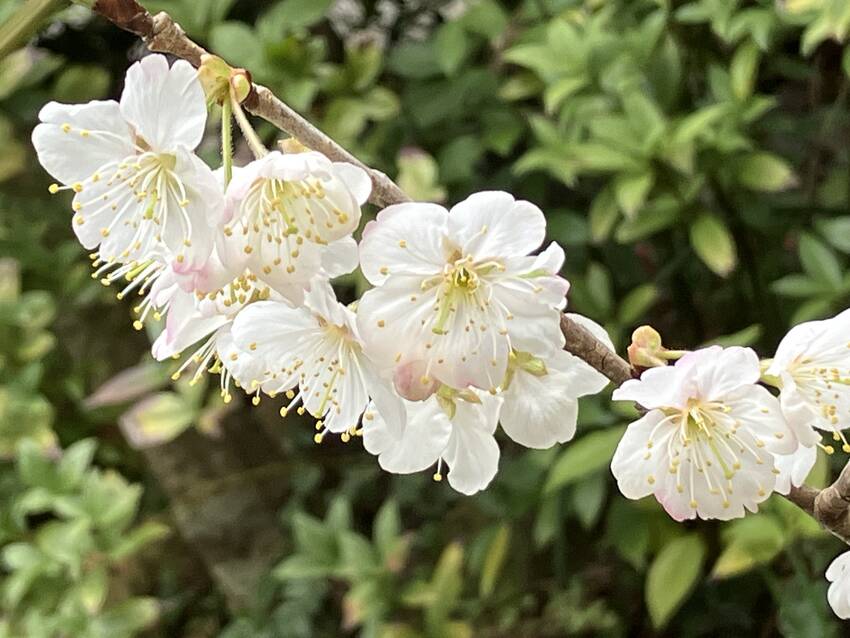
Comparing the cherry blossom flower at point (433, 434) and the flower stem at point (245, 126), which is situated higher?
the flower stem at point (245, 126)

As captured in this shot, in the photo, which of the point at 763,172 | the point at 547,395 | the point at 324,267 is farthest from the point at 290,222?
the point at 763,172

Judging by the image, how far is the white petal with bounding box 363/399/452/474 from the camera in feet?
1.38

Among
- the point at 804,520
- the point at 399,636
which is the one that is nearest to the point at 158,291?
the point at 804,520

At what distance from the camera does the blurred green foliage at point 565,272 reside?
95 cm

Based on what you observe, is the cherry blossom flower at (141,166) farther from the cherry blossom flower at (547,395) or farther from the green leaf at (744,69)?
the green leaf at (744,69)

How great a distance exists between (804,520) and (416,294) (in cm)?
60

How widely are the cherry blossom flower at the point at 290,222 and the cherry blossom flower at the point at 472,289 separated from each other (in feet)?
0.04

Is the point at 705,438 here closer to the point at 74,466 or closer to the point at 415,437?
the point at 415,437

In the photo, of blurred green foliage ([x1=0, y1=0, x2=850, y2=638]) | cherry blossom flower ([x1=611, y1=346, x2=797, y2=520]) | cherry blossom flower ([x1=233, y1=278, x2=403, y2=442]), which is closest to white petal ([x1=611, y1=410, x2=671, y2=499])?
cherry blossom flower ([x1=611, y1=346, x2=797, y2=520])

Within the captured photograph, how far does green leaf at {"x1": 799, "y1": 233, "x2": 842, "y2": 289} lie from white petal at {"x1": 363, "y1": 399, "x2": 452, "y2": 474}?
0.60 m

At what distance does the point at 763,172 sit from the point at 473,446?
2.10ft

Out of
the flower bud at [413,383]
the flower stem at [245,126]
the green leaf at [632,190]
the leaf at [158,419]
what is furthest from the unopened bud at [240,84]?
the leaf at [158,419]

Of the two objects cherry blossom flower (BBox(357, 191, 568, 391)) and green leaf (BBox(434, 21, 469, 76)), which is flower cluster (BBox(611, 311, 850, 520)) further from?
green leaf (BBox(434, 21, 469, 76))

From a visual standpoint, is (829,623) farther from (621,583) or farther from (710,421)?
(710,421)
